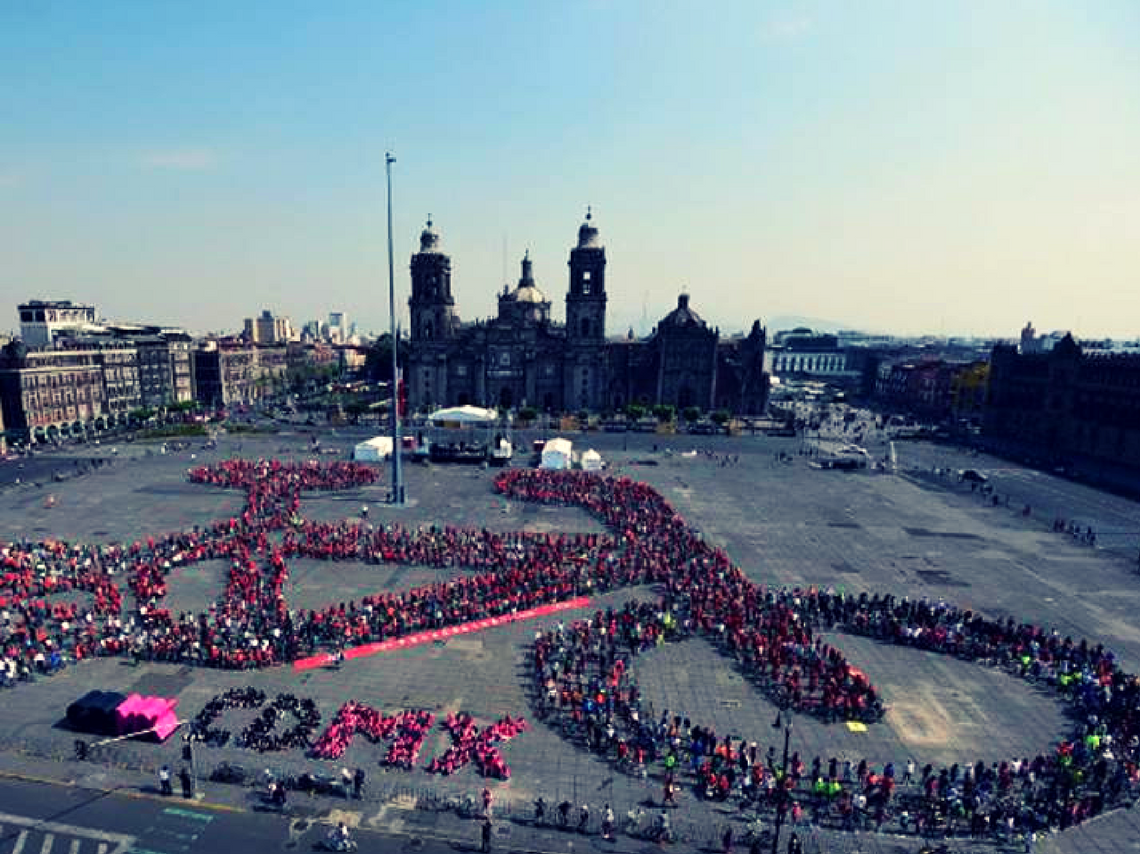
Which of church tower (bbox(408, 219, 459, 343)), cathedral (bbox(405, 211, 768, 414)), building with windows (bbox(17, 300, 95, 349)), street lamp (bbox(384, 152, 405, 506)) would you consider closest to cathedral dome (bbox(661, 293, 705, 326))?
cathedral (bbox(405, 211, 768, 414))

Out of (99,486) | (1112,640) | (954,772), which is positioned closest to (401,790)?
(954,772)

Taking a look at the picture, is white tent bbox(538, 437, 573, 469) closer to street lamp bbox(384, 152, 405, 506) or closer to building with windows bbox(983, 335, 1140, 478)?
street lamp bbox(384, 152, 405, 506)

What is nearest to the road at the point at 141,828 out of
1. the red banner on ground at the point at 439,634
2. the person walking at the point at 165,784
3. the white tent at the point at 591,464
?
the person walking at the point at 165,784

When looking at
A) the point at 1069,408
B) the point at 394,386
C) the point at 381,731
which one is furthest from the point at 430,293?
the point at 381,731

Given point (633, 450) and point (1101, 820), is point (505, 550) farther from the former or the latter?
point (633, 450)

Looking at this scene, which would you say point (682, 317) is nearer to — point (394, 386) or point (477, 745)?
point (394, 386)
